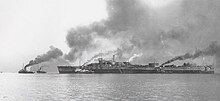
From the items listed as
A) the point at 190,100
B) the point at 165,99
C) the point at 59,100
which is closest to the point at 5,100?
the point at 59,100

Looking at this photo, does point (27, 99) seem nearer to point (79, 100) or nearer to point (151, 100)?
point (79, 100)

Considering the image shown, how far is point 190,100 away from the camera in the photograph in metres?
48.6

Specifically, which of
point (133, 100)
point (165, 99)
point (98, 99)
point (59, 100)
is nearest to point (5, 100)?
point (59, 100)

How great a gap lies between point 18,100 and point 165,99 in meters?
22.5

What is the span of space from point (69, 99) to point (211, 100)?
2107cm

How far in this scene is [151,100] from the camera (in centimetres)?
4862

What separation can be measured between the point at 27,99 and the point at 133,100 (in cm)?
1693

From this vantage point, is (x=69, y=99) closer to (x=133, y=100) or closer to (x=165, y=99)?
(x=133, y=100)

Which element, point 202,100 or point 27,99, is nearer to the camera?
point 202,100

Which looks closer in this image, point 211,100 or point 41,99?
point 211,100

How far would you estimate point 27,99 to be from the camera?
5256 cm

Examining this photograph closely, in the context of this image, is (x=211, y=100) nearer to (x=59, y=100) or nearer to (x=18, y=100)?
(x=59, y=100)

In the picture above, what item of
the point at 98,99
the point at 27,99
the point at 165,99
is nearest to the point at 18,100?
the point at 27,99

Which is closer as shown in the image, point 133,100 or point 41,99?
point 133,100
